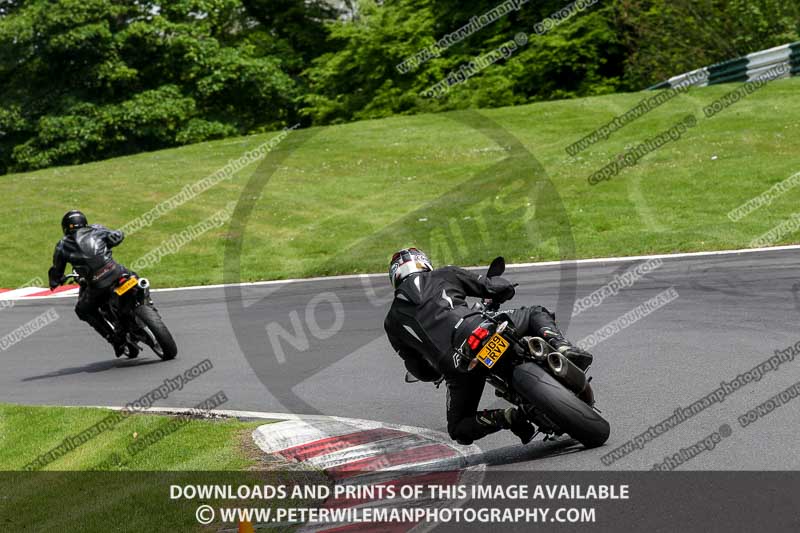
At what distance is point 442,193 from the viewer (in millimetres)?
24359

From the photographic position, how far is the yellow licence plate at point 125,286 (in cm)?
1247

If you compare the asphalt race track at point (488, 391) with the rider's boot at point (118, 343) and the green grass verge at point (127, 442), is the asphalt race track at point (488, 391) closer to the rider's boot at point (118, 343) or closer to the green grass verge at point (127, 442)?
the rider's boot at point (118, 343)

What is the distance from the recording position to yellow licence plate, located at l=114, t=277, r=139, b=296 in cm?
1247

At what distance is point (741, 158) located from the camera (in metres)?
22.0

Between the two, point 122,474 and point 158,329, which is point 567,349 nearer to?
point 122,474

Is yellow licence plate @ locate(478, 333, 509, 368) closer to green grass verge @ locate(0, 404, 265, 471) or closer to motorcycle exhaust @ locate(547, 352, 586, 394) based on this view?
motorcycle exhaust @ locate(547, 352, 586, 394)

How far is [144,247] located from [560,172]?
32.3 ft

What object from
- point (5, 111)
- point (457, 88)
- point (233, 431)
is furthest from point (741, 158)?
point (5, 111)

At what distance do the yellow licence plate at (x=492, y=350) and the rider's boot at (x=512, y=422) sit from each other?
601 millimetres

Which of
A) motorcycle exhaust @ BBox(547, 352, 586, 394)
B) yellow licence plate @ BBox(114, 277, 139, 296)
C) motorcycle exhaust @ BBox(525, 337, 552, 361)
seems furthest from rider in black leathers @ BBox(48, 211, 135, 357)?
motorcycle exhaust @ BBox(547, 352, 586, 394)

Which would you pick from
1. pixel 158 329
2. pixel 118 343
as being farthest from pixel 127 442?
pixel 118 343

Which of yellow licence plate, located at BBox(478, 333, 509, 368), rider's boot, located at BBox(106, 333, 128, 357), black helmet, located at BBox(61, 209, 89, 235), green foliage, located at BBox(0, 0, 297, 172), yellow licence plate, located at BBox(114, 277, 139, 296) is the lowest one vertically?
rider's boot, located at BBox(106, 333, 128, 357)

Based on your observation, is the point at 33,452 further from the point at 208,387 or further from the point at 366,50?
the point at 366,50

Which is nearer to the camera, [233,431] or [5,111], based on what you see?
[233,431]
